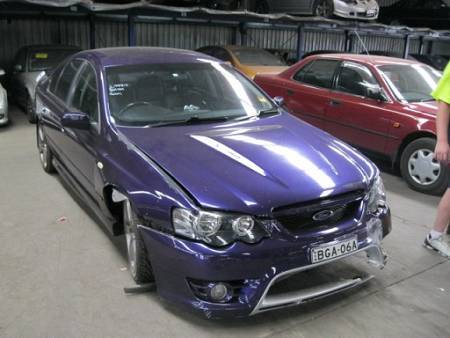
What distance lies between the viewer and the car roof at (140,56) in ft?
11.5

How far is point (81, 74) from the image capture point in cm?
380

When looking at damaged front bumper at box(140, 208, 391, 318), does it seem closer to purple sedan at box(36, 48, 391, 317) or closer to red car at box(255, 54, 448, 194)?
purple sedan at box(36, 48, 391, 317)

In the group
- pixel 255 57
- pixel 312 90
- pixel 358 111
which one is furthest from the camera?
pixel 255 57

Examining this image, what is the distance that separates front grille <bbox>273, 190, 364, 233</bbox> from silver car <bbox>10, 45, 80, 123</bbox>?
6.64 m

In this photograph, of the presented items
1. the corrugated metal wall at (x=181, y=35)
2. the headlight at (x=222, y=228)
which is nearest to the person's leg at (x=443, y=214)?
the headlight at (x=222, y=228)

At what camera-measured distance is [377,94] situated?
5379 millimetres

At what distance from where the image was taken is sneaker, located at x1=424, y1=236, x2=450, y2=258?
343cm

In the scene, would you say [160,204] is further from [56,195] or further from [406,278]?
[56,195]

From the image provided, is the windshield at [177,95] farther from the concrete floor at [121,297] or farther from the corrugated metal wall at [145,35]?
the corrugated metal wall at [145,35]

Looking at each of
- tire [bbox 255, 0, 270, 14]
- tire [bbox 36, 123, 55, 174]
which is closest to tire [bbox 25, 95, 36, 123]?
tire [bbox 36, 123, 55, 174]

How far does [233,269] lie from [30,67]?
741 cm

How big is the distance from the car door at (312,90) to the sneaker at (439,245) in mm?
2772

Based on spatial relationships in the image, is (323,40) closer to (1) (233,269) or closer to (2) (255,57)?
(2) (255,57)

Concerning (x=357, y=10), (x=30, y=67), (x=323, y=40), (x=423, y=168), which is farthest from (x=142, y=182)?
(x=323, y=40)
